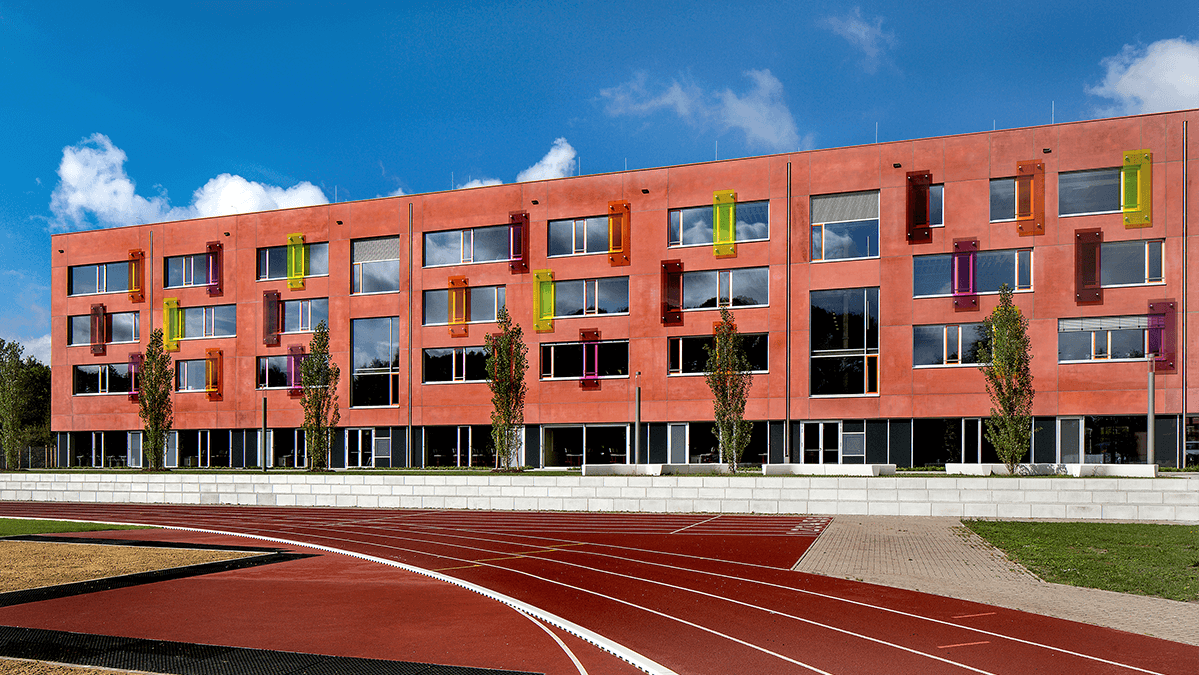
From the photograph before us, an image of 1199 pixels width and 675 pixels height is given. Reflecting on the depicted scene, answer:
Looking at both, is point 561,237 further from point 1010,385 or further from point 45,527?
point 45,527

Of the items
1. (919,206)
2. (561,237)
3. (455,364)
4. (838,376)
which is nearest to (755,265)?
(838,376)

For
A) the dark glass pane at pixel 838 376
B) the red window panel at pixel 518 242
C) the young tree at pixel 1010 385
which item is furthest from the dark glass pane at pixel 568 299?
the young tree at pixel 1010 385

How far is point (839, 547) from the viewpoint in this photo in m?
19.0

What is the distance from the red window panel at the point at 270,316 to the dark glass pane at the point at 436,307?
8630mm

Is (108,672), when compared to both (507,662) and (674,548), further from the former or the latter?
(674,548)

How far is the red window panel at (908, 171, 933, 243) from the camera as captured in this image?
37.0 meters

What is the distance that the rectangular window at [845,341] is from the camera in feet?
124

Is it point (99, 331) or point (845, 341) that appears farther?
point (99, 331)

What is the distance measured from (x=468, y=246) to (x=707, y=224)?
11733mm

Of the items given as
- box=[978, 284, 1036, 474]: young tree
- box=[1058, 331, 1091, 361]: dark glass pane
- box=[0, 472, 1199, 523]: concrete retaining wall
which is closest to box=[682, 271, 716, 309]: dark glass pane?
box=[978, 284, 1036, 474]: young tree

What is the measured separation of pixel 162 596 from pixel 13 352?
42.3 m

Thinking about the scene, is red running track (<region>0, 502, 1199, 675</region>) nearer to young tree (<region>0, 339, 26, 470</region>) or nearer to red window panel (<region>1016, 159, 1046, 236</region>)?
red window panel (<region>1016, 159, 1046, 236</region>)

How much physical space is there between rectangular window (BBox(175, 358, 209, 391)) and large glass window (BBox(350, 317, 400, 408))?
9.32 metres

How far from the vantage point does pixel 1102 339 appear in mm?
34812
